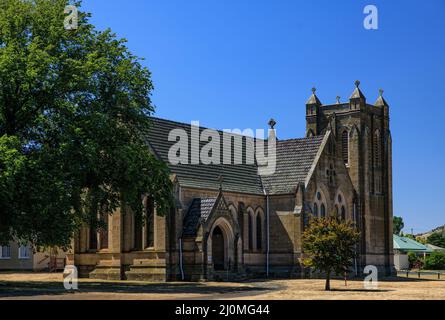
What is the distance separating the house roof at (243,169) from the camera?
181 ft

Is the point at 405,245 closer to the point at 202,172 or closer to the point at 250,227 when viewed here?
the point at 250,227

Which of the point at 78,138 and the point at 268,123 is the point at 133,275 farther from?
the point at 268,123

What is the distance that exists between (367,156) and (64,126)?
129 ft

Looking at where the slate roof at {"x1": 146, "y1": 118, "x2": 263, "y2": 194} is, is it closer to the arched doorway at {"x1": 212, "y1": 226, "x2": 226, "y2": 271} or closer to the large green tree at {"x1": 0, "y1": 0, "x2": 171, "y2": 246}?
the arched doorway at {"x1": 212, "y1": 226, "x2": 226, "y2": 271}

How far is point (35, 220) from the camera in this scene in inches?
1496

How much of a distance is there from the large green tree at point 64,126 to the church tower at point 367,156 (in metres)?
30.3

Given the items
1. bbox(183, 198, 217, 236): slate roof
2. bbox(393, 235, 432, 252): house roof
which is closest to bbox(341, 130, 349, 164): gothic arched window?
bbox(183, 198, 217, 236): slate roof

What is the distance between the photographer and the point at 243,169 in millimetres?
63688

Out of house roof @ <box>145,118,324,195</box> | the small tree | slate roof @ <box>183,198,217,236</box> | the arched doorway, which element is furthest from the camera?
the arched doorway

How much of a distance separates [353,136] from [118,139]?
34.5 meters

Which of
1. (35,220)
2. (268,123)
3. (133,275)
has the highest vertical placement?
(268,123)

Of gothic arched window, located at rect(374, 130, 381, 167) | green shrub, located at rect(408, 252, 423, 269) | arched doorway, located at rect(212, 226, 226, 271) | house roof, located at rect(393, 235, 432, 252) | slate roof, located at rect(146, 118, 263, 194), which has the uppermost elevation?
gothic arched window, located at rect(374, 130, 381, 167)

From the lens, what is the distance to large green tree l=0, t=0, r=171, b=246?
3769 centimetres
